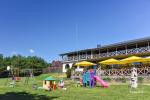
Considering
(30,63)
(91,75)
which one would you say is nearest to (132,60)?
(91,75)

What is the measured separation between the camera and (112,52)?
4984cm

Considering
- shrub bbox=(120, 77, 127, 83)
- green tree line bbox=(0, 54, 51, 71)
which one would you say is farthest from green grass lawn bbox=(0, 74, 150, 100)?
green tree line bbox=(0, 54, 51, 71)

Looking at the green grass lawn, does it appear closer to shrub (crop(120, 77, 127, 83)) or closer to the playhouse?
the playhouse

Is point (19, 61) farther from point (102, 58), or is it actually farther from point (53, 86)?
point (53, 86)

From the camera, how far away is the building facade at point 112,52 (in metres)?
43.9

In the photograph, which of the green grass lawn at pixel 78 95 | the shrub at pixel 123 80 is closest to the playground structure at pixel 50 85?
the green grass lawn at pixel 78 95

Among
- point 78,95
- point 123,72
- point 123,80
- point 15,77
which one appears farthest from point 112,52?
point 78,95

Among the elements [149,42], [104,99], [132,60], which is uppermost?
[149,42]

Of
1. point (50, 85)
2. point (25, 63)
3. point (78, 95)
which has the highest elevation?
point (25, 63)

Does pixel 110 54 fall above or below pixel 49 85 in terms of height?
above

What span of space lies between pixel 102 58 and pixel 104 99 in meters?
36.3

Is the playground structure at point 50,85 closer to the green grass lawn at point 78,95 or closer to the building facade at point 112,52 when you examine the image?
the green grass lawn at point 78,95

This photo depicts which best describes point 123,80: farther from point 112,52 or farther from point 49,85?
point 112,52

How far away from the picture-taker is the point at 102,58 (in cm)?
4947
